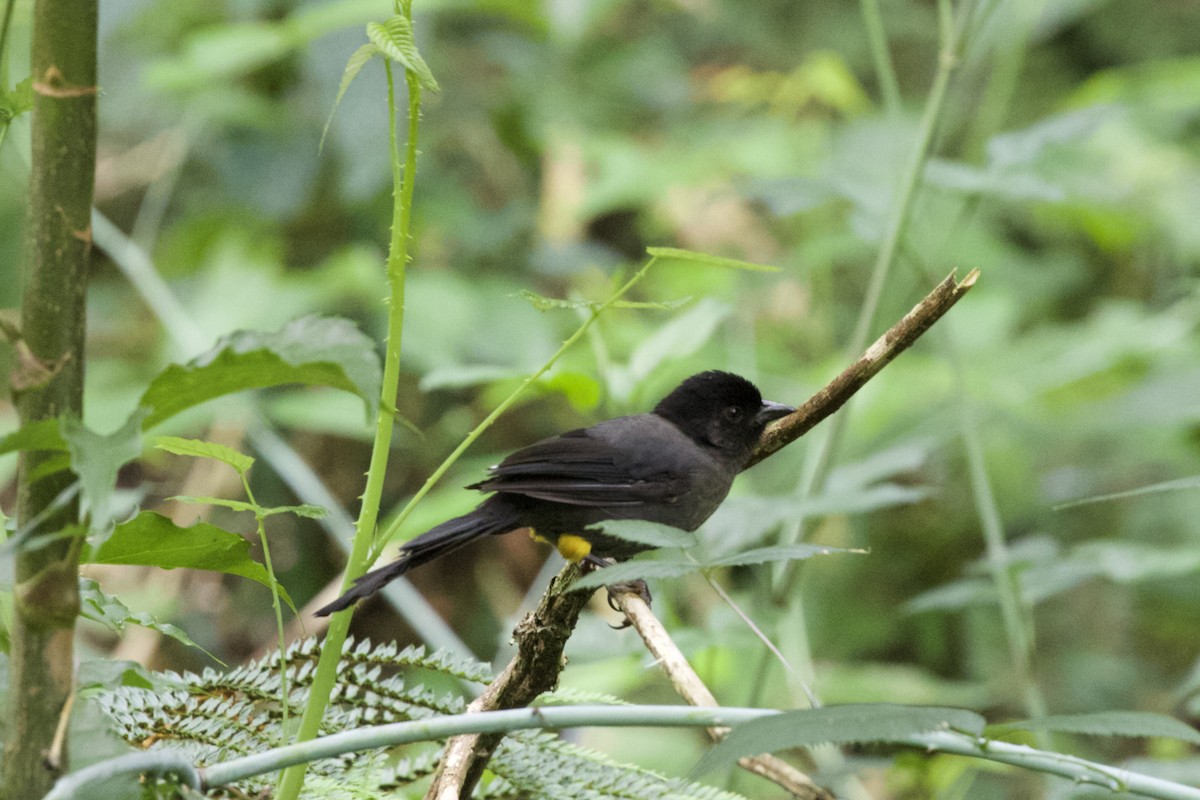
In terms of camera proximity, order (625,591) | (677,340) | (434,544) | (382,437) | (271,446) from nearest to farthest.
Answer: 1. (382,437)
2. (625,591)
3. (434,544)
4. (677,340)
5. (271,446)

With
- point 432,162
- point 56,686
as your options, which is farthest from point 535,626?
point 432,162

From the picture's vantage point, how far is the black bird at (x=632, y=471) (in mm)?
2732

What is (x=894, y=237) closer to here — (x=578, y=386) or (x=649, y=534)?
(x=578, y=386)

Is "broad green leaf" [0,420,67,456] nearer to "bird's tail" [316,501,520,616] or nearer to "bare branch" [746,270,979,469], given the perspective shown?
"bird's tail" [316,501,520,616]

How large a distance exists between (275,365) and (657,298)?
507 cm

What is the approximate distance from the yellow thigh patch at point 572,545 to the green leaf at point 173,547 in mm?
1606

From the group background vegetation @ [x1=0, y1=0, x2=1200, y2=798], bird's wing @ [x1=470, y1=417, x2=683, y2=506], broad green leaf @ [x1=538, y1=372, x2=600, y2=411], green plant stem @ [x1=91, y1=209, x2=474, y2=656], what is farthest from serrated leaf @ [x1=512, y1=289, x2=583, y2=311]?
background vegetation @ [x1=0, y1=0, x2=1200, y2=798]

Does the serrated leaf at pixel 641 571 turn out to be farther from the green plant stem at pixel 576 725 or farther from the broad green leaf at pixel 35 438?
the broad green leaf at pixel 35 438

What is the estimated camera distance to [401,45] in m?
1.13

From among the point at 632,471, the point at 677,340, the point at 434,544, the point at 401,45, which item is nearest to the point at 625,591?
the point at 434,544

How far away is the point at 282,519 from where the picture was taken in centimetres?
539

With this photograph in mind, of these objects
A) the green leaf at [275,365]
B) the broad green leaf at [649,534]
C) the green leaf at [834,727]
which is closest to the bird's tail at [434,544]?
the broad green leaf at [649,534]

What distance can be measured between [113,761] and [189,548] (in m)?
0.35

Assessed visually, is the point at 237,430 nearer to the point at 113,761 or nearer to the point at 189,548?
the point at 189,548
